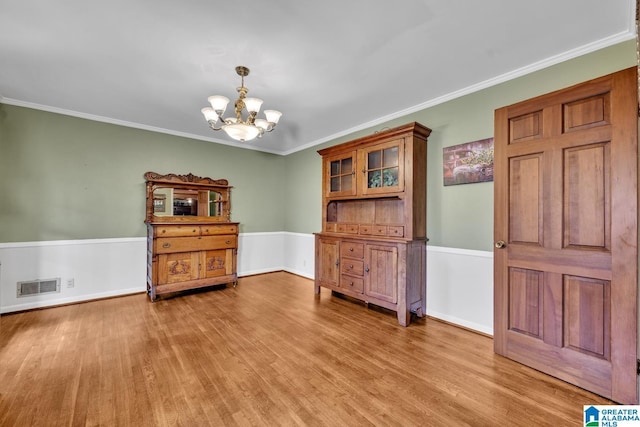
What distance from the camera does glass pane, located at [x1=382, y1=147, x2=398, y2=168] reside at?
10.7 feet

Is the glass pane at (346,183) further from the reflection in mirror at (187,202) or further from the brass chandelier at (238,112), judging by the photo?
the reflection in mirror at (187,202)

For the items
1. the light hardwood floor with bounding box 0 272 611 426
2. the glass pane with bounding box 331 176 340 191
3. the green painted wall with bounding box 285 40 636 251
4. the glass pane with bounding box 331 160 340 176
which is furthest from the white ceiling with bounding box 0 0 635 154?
the light hardwood floor with bounding box 0 272 611 426

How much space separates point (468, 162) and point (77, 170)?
16.3 feet

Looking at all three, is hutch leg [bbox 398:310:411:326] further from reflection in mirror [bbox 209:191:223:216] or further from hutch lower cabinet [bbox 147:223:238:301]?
reflection in mirror [bbox 209:191:223:216]

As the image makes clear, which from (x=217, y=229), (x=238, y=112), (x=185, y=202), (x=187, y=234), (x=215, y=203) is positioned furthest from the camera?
(x=215, y=203)

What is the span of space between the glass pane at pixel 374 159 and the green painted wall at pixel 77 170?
2.85 metres

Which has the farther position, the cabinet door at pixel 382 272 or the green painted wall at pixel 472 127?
the cabinet door at pixel 382 272

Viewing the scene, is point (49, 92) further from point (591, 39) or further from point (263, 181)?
point (591, 39)

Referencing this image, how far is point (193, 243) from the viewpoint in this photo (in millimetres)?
4074

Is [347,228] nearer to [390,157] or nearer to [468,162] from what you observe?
[390,157]

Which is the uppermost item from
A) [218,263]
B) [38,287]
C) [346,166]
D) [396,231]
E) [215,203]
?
[346,166]

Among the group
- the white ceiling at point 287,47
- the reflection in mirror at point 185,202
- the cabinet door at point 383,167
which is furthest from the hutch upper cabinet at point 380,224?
the reflection in mirror at point 185,202

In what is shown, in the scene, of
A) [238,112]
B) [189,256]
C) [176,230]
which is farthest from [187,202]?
[238,112]

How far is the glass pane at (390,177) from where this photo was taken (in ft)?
10.7
